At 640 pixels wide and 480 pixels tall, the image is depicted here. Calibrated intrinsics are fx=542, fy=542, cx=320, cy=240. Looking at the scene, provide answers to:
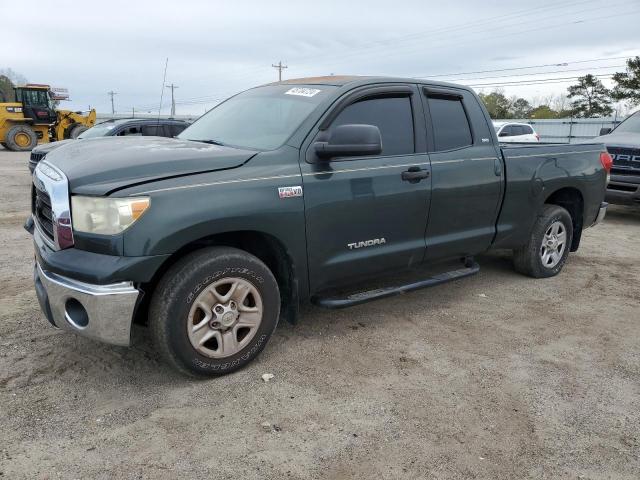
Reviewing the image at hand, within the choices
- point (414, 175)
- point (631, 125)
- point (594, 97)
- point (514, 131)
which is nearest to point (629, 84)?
point (594, 97)

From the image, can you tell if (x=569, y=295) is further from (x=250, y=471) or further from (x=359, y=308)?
(x=250, y=471)

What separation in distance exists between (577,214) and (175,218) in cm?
452

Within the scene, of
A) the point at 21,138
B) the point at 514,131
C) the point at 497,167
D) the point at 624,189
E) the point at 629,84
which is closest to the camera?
the point at 497,167

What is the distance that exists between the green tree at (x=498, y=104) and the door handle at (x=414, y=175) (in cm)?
5762

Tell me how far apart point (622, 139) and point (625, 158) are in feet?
2.34

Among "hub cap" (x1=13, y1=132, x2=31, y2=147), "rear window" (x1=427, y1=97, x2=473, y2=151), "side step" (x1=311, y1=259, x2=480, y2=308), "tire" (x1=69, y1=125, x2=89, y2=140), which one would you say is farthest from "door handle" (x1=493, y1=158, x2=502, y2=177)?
"hub cap" (x1=13, y1=132, x2=31, y2=147)

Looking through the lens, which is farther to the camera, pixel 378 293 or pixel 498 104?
pixel 498 104

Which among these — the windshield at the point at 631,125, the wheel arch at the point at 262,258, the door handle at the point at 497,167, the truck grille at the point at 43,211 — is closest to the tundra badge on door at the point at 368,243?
the wheel arch at the point at 262,258

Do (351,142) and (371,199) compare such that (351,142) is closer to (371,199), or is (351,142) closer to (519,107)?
(371,199)

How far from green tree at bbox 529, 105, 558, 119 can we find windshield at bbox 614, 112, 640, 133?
49.5 metres

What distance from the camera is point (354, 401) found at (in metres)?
3.12

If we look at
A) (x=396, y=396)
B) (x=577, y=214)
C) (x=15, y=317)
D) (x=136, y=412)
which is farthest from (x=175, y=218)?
(x=577, y=214)

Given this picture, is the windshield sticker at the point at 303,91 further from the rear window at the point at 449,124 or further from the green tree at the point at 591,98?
the green tree at the point at 591,98

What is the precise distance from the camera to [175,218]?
9.71 feet
